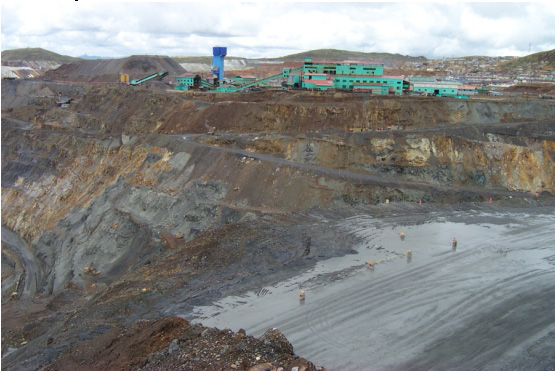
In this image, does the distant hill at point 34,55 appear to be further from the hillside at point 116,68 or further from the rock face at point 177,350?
the rock face at point 177,350

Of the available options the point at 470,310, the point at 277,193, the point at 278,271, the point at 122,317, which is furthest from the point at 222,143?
the point at 470,310

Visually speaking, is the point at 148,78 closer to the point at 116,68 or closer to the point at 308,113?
the point at 116,68

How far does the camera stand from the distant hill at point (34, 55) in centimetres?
16550

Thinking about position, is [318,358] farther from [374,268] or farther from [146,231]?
[146,231]

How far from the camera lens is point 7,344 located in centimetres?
2364

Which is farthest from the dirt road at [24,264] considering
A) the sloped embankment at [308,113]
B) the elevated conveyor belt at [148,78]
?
the elevated conveyor belt at [148,78]

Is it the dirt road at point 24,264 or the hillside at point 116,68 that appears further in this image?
the hillside at point 116,68

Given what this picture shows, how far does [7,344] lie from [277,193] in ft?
65.0

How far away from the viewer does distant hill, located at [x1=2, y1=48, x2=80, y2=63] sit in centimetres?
16550

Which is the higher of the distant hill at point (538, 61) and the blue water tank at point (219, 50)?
the distant hill at point (538, 61)

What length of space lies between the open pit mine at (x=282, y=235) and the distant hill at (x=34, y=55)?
110618mm

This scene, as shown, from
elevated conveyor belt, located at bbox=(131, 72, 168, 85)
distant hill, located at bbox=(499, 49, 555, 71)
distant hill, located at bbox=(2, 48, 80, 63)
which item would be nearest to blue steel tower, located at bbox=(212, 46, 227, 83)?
elevated conveyor belt, located at bbox=(131, 72, 168, 85)

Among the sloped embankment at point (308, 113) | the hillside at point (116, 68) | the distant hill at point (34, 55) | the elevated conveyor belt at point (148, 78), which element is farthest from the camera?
the distant hill at point (34, 55)

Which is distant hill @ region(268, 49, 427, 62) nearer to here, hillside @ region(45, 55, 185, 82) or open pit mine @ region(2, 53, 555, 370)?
hillside @ region(45, 55, 185, 82)
